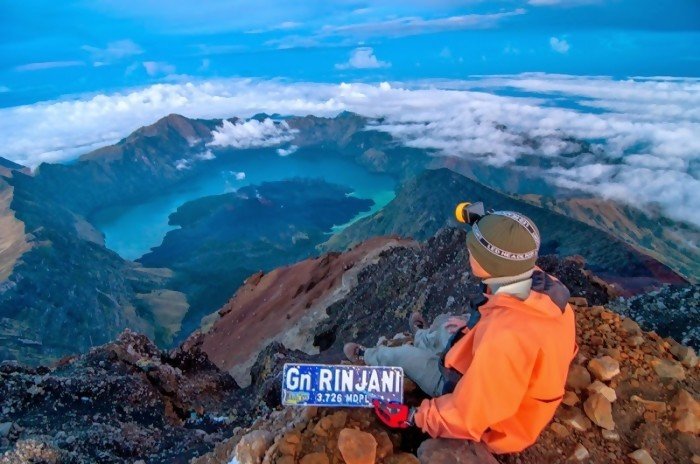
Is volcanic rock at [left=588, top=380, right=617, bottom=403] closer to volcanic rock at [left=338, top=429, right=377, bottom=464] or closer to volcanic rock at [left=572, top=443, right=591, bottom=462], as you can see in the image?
volcanic rock at [left=572, top=443, right=591, bottom=462]

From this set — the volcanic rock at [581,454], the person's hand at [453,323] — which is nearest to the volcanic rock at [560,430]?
the volcanic rock at [581,454]

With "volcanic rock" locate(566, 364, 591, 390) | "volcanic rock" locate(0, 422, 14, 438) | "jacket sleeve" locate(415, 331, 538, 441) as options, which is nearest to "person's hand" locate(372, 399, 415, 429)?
"jacket sleeve" locate(415, 331, 538, 441)

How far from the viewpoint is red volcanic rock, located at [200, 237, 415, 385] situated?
32.2 m

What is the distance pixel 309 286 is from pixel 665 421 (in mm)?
33106

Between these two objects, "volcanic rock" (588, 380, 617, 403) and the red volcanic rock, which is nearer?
"volcanic rock" (588, 380, 617, 403)

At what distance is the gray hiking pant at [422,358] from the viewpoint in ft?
19.4

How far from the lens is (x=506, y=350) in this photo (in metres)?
4.48

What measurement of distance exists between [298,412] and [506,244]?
3.16 meters

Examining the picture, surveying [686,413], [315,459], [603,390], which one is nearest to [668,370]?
[686,413]

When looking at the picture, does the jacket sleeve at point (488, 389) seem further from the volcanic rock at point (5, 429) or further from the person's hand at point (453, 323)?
the volcanic rock at point (5, 429)

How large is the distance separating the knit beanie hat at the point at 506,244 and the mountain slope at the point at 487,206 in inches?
2778

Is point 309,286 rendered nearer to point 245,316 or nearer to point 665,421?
point 245,316

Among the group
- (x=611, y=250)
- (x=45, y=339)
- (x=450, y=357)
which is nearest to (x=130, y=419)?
(x=450, y=357)

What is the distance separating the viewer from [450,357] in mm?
5047
